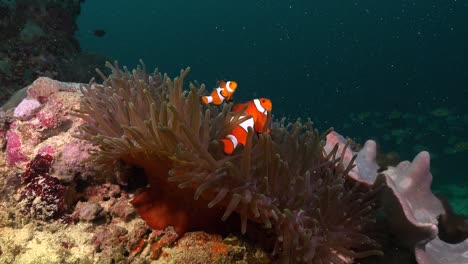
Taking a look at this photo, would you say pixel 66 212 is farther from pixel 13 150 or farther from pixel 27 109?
pixel 27 109

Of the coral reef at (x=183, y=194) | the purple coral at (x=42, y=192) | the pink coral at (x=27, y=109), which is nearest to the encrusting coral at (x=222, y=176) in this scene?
the coral reef at (x=183, y=194)

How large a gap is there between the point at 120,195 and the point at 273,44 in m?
50.3

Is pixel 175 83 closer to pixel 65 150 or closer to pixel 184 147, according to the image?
pixel 184 147

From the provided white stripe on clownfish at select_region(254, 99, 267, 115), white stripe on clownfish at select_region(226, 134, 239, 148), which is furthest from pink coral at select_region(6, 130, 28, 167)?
white stripe on clownfish at select_region(254, 99, 267, 115)

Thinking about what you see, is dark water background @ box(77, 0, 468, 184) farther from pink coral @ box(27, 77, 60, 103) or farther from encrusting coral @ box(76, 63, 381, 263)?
encrusting coral @ box(76, 63, 381, 263)

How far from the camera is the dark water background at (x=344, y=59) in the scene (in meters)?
20.5

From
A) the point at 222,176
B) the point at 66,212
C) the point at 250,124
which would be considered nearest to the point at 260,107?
the point at 250,124

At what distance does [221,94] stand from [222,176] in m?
1.14

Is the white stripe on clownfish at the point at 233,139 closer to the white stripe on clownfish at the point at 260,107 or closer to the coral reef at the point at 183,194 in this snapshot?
the coral reef at the point at 183,194

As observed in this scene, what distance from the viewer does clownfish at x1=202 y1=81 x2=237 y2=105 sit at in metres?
2.69

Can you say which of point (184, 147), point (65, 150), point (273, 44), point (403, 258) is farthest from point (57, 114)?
point (273, 44)

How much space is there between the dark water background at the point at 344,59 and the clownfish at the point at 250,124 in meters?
6.16

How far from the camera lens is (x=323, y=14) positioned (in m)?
49.6

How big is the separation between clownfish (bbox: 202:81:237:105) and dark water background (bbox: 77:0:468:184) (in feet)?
18.0
